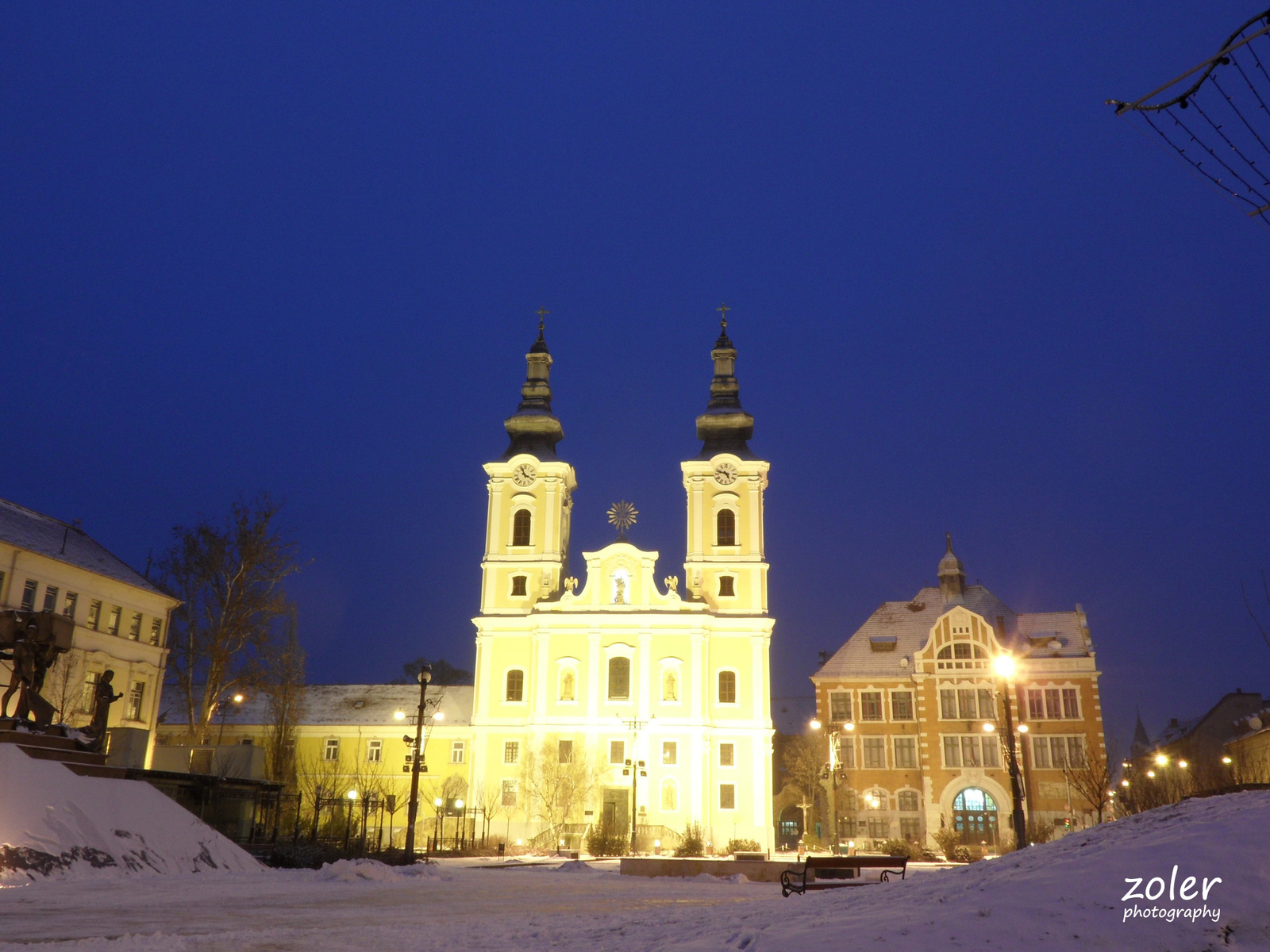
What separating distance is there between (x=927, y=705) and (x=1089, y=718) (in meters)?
8.15

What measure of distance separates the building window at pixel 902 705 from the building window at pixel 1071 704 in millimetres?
7835

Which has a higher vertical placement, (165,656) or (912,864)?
(165,656)

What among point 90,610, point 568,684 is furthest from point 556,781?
point 90,610

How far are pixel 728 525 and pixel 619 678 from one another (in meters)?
10.2

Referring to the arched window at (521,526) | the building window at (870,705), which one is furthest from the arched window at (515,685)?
the building window at (870,705)

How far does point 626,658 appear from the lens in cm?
5741

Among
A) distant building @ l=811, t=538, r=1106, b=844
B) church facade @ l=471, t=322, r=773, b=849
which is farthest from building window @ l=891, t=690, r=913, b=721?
church facade @ l=471, t=322, r=773, b=849

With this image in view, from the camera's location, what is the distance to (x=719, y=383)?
6356cm

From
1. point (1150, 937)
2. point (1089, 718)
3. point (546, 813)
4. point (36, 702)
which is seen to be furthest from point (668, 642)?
point (1150, 937)

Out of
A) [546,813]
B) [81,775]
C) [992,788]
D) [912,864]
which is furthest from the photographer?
[992,788]

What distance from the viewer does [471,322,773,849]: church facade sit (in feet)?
177

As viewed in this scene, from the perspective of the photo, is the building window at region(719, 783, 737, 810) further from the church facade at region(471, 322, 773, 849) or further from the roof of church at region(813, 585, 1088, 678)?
the roof of church at region(813, 585, 1088, 678)

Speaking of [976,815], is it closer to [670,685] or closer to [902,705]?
[902,705]

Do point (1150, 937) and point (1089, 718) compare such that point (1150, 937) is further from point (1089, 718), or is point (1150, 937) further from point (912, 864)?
point (1089, 718)
